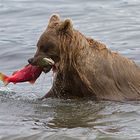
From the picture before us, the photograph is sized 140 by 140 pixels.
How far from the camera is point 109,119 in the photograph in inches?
381

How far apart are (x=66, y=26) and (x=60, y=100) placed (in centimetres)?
124

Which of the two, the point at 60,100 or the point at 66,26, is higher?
the point at 66,26

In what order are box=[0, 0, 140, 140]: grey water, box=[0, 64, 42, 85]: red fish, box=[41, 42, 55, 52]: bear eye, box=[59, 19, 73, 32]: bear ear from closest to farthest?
box=[0, 0, 140, 140]: grey water → box=[59, 19, 73, 32]: bear ear → box=[41, 42, 55, 52]: bear eye → box=[0, 64, 42, 85]: red fish

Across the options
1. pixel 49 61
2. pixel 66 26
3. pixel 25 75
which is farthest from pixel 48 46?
pixel 25 75

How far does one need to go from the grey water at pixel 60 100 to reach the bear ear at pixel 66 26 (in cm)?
115

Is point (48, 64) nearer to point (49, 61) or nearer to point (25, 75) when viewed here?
point (49, 61)

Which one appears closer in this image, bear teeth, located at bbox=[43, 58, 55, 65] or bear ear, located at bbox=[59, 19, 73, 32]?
bear ear, located at bbox=[59, 19, 73, 32]

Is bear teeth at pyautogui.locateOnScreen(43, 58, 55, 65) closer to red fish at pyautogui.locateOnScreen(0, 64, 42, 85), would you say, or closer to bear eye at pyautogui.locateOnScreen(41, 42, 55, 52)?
bear eye at pyautogui.locateOnScreen(41, 42, 55, 52)

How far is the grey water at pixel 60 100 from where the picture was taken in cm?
915

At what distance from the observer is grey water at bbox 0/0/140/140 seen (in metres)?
9.15

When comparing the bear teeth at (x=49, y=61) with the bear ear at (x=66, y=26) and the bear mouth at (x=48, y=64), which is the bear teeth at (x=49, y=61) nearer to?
the bear mouth at (x=48, y=64)

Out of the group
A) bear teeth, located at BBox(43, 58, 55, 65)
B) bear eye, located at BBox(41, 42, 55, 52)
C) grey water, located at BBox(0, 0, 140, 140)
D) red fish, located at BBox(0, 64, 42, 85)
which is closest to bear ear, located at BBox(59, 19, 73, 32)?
bear eye, located at BBox(41, 42, 55, 52)

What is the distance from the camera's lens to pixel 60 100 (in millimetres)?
10766

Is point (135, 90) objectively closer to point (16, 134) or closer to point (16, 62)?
point (16, 134)
